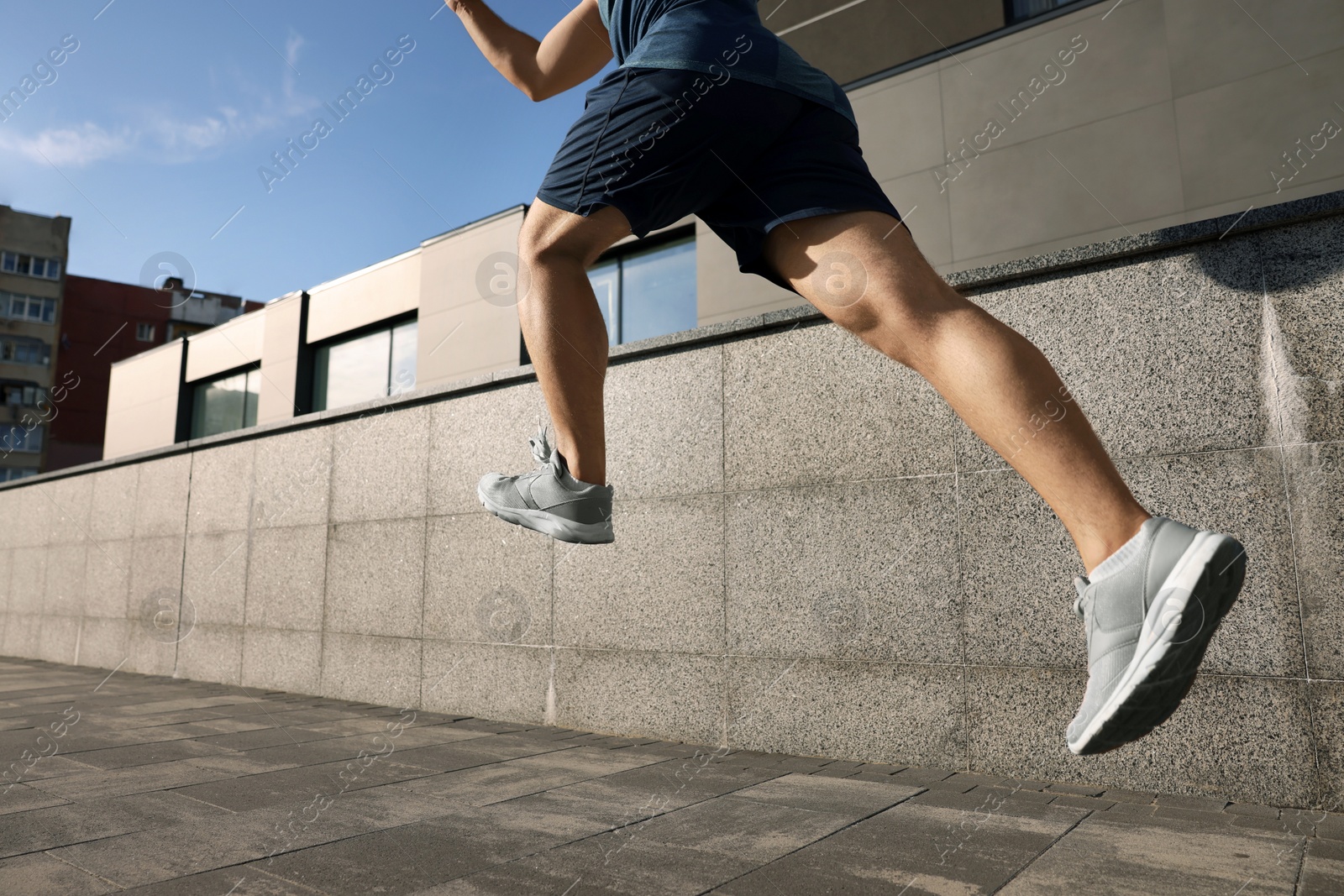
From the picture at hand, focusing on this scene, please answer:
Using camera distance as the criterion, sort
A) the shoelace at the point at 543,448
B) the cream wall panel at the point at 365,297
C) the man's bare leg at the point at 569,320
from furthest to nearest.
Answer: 1. the cream wall panel at the point at 365,297
2. the shoelace at the point at 543,448
3. the man's bare leg at the point at 569,320

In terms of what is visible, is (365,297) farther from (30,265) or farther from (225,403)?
(30,265)

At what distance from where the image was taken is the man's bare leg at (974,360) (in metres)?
1.54

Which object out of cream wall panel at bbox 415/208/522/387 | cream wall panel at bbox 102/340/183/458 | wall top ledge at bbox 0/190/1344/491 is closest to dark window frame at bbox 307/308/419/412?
cream wall panel at bbox 415/208/522/387

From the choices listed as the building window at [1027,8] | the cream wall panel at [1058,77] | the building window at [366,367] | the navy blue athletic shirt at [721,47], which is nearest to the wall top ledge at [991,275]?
the navy blue athletic shirt at [721,47]

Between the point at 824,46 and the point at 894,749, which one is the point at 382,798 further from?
the point at 824,46

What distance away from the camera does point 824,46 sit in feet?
37.0

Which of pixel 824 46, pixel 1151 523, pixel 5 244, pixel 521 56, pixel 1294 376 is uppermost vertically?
pixel 5 244

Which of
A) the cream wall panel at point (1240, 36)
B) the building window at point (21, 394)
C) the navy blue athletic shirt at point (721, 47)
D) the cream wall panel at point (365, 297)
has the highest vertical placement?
the building window at point (21, 394)

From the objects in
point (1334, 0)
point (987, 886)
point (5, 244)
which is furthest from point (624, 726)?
point (5, 244)

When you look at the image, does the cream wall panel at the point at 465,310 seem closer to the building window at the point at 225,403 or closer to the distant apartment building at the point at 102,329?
the building window at the point at 225,403

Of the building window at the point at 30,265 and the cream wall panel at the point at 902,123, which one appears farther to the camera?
the building window at the point at 30,265

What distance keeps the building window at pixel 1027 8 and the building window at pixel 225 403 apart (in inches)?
1024

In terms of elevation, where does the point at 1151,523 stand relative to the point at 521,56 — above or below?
below

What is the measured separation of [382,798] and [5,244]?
7616cm
